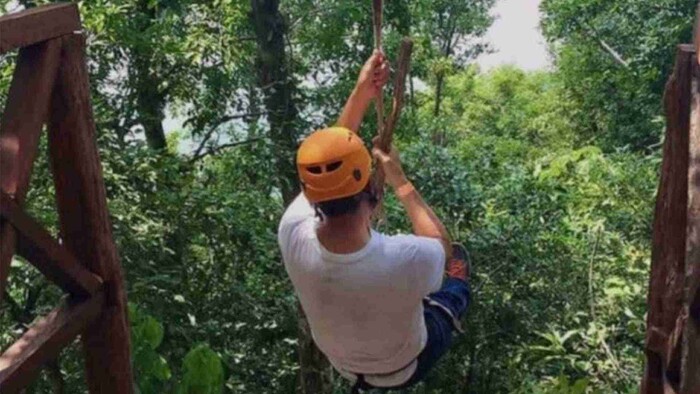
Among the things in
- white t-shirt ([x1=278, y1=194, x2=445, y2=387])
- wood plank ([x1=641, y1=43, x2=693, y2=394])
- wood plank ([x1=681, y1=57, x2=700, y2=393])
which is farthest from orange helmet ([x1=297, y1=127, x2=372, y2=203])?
wood plank ([x1=641, y1=43, x2=693, y2=394])

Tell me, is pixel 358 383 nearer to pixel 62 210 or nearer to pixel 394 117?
pixel 394 117

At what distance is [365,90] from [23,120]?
794 millimetres

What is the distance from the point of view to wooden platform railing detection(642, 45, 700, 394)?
2066 millimetres

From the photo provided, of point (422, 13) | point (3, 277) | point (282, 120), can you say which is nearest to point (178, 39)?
point (282, 120)

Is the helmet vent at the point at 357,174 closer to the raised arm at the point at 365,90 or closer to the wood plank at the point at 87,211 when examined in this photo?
the raised arm at the point at 365,90

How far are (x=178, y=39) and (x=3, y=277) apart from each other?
402cm

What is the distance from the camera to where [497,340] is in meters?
4.96

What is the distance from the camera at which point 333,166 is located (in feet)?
5.67

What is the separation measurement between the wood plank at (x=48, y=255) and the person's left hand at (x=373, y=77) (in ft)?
2.39

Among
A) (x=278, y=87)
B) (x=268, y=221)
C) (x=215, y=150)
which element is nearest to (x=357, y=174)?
(x=268, y=221)

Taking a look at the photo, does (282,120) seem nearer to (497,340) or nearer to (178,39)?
(178,39)

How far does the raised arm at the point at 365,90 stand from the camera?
7.05 ft

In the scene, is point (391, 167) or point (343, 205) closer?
point (343, 205)

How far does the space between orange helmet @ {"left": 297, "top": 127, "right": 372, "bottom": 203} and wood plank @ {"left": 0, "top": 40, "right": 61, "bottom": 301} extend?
1.59 feet
